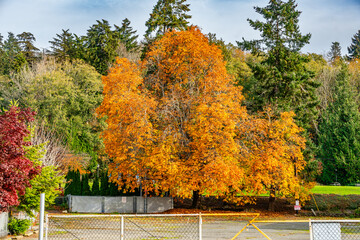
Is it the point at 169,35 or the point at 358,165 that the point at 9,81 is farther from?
the point at 358,165

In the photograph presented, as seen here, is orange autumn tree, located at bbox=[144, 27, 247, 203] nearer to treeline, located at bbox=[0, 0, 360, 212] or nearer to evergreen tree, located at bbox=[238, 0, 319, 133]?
treeline, located at bbox=[0, 0, 360, 212]

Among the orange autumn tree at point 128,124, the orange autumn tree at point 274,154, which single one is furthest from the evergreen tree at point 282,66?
the orange autumn tree at point 128,124

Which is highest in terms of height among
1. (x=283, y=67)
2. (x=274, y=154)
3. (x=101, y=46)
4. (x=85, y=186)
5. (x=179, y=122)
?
(x=101, y=46)

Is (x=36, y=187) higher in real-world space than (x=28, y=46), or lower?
lower

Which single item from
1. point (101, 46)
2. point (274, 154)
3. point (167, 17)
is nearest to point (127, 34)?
point (101, 46)

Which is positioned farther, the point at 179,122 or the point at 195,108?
the point at 179,122

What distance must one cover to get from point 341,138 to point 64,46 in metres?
46.3

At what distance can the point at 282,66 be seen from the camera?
110 feet

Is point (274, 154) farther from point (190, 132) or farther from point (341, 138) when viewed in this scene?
point (341, 138)

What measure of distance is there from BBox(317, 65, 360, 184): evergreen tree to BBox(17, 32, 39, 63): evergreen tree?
48255 millimetres

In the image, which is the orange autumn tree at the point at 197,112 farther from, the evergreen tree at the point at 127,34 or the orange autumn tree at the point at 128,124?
the evergreen tree at the point at 127,34

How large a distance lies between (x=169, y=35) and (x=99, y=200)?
1344 centimetres

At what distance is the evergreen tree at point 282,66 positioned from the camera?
1298 inches

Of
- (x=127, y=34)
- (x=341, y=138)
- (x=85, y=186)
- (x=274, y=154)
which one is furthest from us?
(x=127, y=34)
